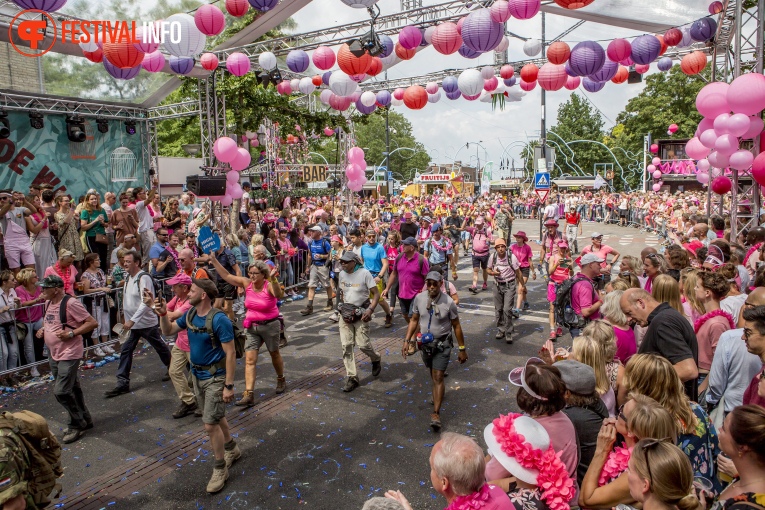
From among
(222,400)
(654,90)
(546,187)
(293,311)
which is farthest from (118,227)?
(654,90)

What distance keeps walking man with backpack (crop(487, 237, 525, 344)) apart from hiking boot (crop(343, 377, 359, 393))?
121 inches

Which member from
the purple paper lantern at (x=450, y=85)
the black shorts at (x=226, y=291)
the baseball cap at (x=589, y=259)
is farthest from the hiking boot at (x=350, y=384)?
the purple paper lantern at (x=450, y=85)

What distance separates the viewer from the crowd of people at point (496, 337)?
261 cm

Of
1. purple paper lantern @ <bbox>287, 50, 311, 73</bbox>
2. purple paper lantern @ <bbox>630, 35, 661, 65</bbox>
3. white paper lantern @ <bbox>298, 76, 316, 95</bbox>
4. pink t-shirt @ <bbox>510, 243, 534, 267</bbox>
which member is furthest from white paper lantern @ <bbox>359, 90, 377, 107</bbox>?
→ pink t-shirt @ <bbox>510, 243, 534, 267</bbox>

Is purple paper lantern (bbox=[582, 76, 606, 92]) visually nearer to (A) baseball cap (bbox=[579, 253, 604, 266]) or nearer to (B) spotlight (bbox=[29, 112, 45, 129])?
(A) baseball cap (bbox=[579, 253, 604, 266])

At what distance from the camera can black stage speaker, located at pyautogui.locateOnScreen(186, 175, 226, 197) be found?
36.8 feet

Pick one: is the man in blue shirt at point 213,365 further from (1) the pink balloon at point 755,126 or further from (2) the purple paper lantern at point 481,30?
(1) the pink balloon at point 755,126

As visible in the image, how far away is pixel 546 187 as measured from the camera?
52.7ft

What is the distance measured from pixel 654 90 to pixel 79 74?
2083 inches

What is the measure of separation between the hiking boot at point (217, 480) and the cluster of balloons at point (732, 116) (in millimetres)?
9164

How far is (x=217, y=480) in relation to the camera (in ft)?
15.9

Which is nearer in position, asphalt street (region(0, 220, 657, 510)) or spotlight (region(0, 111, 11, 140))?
asphalt street (region(0, 220, 657, 510))

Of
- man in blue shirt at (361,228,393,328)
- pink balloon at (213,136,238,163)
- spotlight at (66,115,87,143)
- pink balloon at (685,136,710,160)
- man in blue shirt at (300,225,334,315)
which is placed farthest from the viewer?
spotlight at (66,115,87,143)

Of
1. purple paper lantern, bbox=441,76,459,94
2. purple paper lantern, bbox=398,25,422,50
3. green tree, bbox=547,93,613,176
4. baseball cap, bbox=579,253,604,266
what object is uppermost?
green tree, bbox=547,93,613,176
